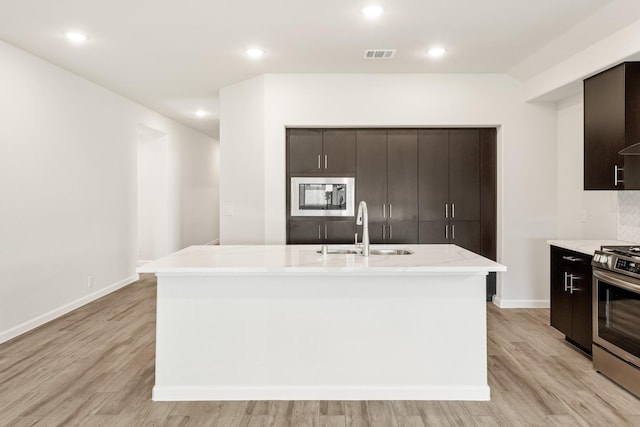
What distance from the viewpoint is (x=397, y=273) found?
2.53m

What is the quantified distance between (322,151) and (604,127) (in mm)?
2670

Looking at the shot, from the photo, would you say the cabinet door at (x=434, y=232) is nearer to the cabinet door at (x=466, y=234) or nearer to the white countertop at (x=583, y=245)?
the cabinet door at (x=466, y=234)

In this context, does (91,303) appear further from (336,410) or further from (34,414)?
(336,410)

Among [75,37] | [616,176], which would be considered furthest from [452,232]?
[75,37]

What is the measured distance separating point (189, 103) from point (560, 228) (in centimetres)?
503

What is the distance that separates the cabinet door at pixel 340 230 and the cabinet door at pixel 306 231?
80 mm

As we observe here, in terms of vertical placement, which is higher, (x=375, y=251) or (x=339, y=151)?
(x=339, y=151)

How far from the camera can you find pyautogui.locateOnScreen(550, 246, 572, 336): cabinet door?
11.7 ft

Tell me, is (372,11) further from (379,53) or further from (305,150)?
(305,150)

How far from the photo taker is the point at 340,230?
16.1 feet

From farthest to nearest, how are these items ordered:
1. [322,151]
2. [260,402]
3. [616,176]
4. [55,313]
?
[322,151], [55,313], [616,176], [260,402]

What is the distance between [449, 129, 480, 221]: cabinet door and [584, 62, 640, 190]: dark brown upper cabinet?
1.35m

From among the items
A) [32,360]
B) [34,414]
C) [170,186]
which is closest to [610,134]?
[34,414]

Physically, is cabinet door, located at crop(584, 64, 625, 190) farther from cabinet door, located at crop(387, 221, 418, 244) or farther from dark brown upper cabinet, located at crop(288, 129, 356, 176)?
dark brown upper cabinet, located at crop(288, 129, 356, 176)
